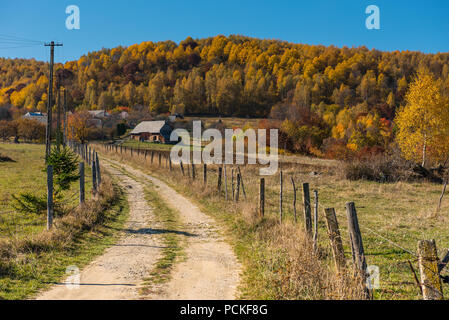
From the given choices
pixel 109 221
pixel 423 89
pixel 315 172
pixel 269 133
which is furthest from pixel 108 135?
pixel 109 221

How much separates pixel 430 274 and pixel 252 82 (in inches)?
5816

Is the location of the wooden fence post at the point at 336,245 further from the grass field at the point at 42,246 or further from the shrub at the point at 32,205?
the shrub at the point at 32,205

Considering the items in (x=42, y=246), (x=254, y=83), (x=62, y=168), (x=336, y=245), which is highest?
(x=254, y=83)

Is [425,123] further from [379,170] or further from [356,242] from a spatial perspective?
[356,242]

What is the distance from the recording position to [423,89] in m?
33.5

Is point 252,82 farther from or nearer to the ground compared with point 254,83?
farther from the ground

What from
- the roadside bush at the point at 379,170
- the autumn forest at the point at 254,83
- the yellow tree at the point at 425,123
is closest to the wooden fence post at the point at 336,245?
the roadside bush at the point at 379,170

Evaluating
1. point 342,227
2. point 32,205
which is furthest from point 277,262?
point 32,205

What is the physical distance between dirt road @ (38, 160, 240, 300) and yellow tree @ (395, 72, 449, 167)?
2802cm

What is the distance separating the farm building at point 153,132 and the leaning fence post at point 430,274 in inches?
3209

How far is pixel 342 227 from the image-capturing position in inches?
481

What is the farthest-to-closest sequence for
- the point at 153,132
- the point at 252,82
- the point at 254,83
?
the point at 254,83
the point at 252,82
the point at 153,132
